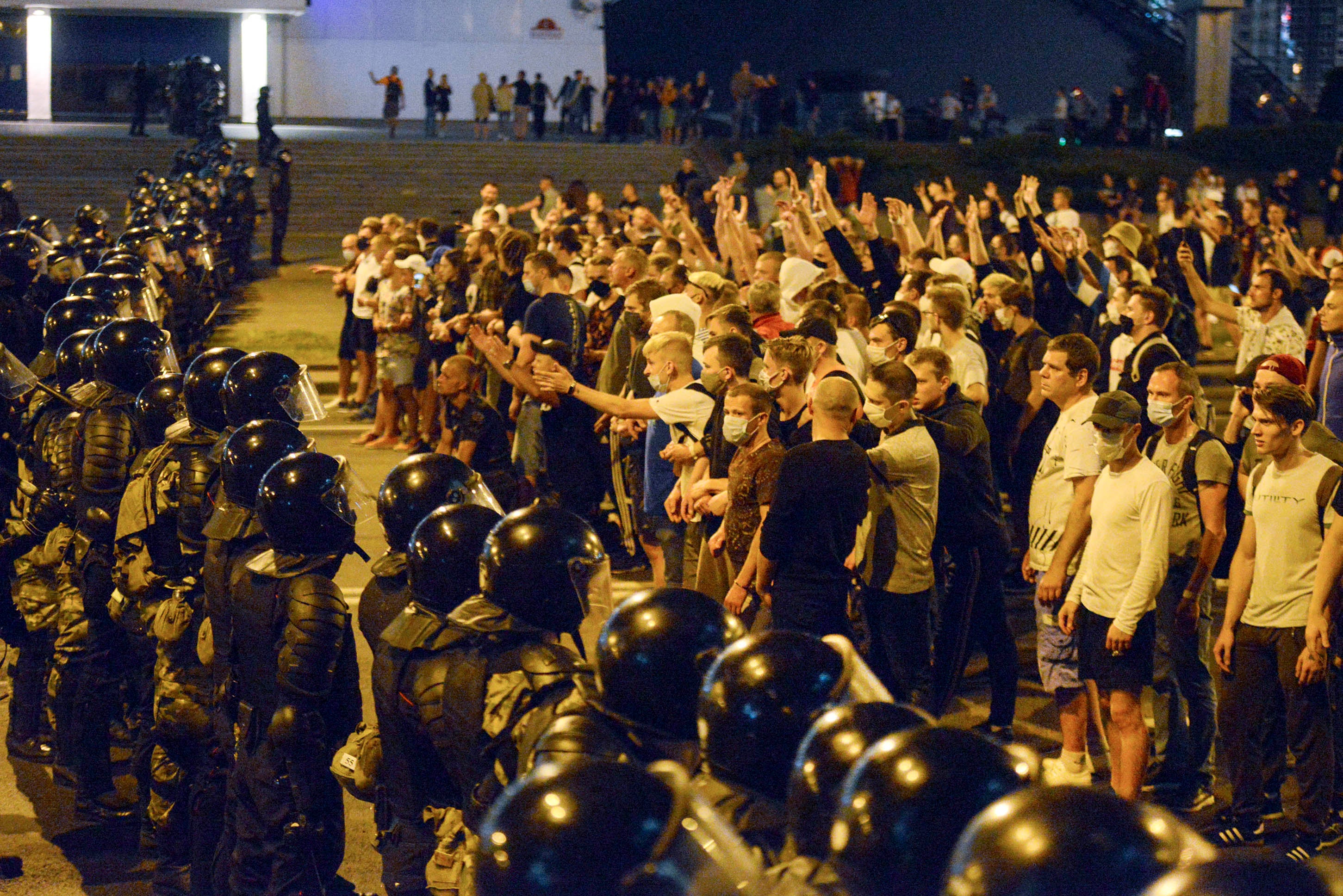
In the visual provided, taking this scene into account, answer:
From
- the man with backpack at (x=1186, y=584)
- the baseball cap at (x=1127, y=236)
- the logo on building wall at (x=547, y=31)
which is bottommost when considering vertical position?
the man with backpack at (x=1186, y=584)

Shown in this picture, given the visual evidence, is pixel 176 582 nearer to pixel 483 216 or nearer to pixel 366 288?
pixel 366 288

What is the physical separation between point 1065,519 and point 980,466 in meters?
0.47

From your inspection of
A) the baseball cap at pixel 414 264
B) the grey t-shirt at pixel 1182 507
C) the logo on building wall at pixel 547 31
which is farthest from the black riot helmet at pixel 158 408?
the logo on building wall at pixel 547 31

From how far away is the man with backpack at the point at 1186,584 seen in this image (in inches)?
217

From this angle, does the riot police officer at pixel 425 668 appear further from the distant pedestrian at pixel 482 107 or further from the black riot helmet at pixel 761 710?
the distant pedestrian at pixel 482 107

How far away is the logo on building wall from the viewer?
131ft

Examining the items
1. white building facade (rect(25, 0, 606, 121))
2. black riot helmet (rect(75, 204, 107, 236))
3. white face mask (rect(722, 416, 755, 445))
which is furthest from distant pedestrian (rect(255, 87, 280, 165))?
white face mask (rect(722, 416, 755, 445))

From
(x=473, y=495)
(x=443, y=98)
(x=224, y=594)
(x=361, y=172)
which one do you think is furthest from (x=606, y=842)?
(x=443, y=98)

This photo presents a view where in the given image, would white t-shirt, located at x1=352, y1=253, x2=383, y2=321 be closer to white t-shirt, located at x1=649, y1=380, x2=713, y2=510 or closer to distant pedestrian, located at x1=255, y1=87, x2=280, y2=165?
white t-shirt, located at x1=649, y1=380, x2=713, y2=510

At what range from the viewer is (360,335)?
1333 centimetres

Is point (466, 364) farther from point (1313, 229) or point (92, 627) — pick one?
point (1313, 229)

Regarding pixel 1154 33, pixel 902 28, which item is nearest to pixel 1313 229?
pixel 1154 33

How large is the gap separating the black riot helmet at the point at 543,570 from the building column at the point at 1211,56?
111ft

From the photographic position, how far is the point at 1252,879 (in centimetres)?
145
